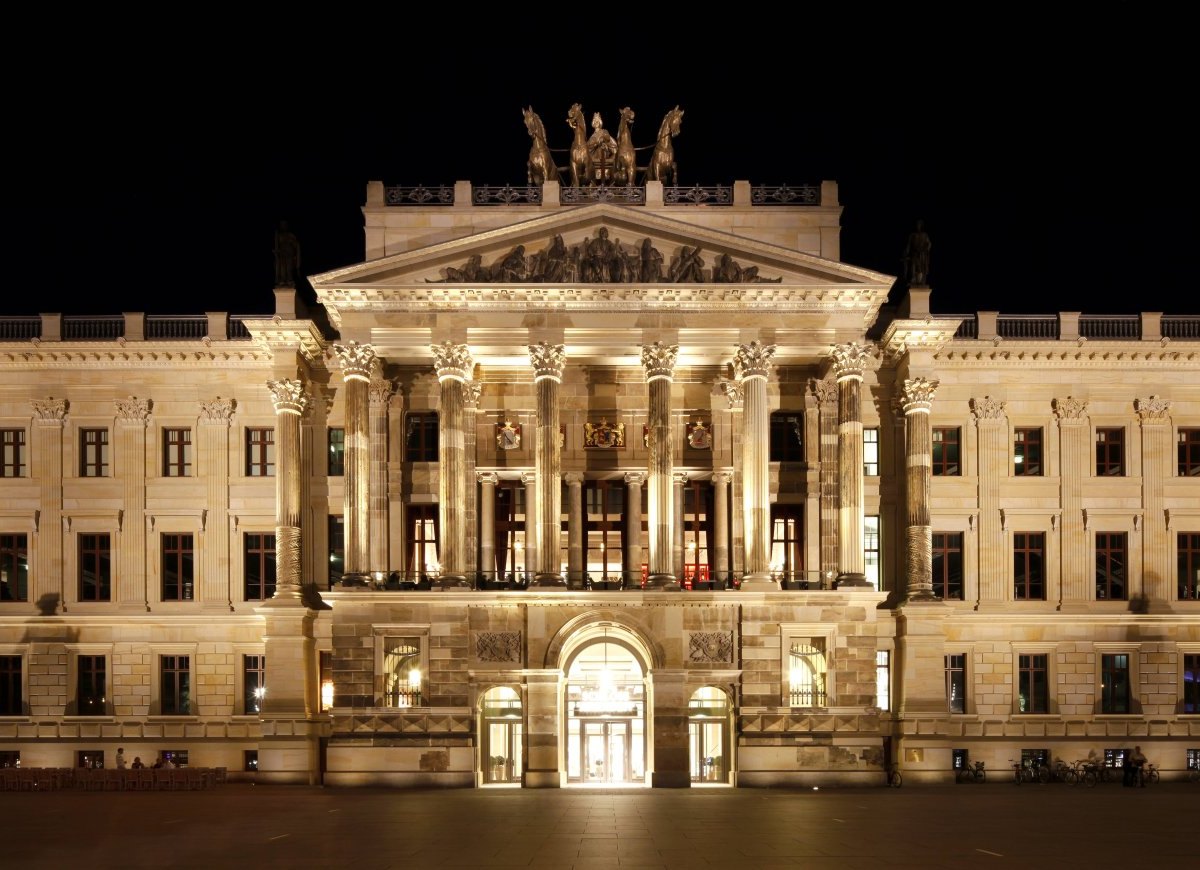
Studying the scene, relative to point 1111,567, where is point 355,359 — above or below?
above

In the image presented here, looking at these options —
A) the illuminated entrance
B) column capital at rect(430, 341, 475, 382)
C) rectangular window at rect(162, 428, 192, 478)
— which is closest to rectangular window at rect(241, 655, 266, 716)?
rectangular window at rect(162, 428, 192, 478)

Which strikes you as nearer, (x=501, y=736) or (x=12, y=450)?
(x=501, y=736)

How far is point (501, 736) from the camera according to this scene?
2344 inches

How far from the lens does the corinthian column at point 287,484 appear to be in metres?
62.4

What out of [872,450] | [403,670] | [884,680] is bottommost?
[884,680]

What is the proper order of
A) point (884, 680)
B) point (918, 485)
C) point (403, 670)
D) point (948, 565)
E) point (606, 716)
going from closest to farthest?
point (403, 670) < point (606, 716) < point (918, 485) < point (884, 680) < point (948, 565)

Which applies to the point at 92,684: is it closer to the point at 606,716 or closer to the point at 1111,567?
the point at 606,716

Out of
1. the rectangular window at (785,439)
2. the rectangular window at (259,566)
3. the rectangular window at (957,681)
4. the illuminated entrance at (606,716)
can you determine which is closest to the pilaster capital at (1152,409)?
the rectangular window at (957,681)

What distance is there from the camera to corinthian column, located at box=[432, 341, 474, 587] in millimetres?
59844

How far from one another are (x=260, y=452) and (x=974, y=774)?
34.5 m

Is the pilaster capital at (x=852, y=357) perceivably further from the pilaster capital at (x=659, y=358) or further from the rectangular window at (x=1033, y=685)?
the rectangular window at (x=1033, y=685)

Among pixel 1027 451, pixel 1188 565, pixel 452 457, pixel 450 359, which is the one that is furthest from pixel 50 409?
pixel 1188 565

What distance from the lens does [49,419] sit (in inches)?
2589

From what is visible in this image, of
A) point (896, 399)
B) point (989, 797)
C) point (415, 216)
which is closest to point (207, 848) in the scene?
point (989, 797)
